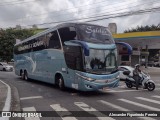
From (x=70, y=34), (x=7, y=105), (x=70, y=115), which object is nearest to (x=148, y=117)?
(x=70, y=115)

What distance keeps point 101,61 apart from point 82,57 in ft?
3.42

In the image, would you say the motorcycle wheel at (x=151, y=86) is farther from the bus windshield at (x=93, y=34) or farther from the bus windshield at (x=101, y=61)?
the bus windshield at (x=93, y=34)

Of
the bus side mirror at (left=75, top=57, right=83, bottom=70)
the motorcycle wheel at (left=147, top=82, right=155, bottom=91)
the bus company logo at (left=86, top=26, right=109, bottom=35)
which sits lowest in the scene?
the motorcycle wheel at (left=147, top=82, right=155, bottom=91)

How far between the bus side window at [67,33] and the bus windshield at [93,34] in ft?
1.42

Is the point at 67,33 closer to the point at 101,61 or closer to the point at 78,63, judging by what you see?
the point at 78,63

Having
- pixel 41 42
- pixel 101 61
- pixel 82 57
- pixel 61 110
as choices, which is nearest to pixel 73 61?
pixel 82 57

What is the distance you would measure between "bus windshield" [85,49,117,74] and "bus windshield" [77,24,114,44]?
0.59m

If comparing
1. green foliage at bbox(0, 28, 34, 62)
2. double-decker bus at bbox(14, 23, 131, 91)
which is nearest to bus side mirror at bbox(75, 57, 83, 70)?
double-decker bus at bbox(14, 23, 131, 91)

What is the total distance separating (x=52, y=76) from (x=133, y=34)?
71.8 ft

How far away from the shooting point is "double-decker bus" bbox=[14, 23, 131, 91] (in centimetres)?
1225

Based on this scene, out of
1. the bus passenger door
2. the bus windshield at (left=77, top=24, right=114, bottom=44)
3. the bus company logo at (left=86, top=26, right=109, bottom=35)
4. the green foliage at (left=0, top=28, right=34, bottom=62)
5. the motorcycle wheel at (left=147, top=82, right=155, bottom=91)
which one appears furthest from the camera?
the green foliage at (left=0, top=28, right=34, bottom=62)

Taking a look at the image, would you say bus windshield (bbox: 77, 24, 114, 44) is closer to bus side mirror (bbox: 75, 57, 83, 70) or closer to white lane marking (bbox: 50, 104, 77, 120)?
bus side mirror (bbox: 75, 57, 83, 70)

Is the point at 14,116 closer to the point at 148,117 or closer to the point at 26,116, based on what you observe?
the point at 26,116

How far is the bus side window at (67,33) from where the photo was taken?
13.2 metres
